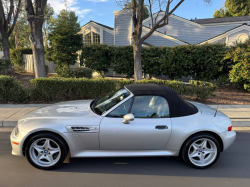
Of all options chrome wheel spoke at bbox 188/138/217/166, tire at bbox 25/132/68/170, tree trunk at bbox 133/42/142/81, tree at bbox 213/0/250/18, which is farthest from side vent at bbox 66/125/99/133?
tree at bbox 213/0/250/18

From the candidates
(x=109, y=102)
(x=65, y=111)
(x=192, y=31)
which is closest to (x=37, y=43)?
(x=65, y=111)

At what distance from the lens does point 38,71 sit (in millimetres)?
9664

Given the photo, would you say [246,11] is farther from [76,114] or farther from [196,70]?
[76,114]

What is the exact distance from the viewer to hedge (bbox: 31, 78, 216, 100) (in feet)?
25.3

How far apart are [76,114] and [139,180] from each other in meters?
1.54

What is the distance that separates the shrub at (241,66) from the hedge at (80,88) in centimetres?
224

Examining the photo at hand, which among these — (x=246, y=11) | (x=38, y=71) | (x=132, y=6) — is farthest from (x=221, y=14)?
(x=38, y=71)

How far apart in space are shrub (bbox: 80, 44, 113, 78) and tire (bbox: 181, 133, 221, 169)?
32.6 ft

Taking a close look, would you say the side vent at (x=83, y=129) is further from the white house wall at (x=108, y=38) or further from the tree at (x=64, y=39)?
the white house wall at (x=108, y=38)

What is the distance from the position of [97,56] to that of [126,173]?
33.4 ft

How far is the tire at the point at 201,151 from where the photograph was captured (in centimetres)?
346

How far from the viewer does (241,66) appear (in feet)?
30.5

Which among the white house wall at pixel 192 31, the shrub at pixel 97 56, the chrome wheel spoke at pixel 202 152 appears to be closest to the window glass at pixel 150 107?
the chrome wheel spoke at pixel 202 152

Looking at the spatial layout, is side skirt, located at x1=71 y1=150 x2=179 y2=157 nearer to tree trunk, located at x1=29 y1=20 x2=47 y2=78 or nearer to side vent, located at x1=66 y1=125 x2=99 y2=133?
side vent, located at x1=66 y1=125 x2=99 y2=133
